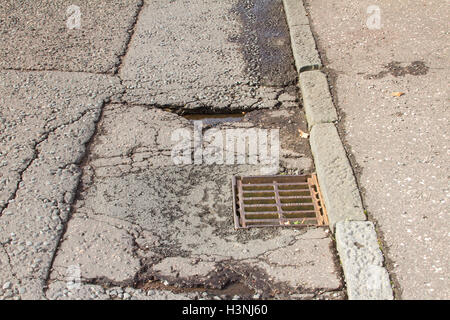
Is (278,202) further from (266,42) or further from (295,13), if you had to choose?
(295,13)

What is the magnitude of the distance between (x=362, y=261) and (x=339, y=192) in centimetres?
58

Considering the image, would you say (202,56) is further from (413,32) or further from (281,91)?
(413,32)

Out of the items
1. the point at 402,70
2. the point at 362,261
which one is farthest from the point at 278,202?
the point at 402,70

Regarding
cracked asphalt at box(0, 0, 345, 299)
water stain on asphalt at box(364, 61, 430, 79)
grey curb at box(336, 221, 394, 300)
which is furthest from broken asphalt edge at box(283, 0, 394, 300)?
water stain on asphalt at box(364, 61, 430, 79)

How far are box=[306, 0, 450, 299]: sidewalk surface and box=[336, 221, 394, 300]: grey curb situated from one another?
0.06 meters

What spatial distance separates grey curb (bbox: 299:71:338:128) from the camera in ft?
13.1

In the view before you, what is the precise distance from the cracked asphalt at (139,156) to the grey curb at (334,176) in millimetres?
140

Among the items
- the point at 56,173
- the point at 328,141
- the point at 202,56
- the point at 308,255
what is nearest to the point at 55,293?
the point at 56,173

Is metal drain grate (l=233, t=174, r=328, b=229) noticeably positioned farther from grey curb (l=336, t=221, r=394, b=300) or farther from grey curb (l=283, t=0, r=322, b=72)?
grey curb (l=283, t=0, r=322, b=72)

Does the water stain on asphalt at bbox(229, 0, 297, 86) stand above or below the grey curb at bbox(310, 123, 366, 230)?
above

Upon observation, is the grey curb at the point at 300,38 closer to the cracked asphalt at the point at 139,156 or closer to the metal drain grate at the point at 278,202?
the cracked asphalt at the point at 139,156

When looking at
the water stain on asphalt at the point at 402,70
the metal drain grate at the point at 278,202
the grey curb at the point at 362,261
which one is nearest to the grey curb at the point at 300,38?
the water stain on asphalt at the point at 402,70

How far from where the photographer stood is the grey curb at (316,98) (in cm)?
399

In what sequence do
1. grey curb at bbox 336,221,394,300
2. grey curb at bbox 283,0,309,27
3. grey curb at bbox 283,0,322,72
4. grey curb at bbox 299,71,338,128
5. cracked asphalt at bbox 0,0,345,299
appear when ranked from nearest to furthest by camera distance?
grey curb at bbox 336,221,394,300, cracked asphalt at bbox 0,0,345,299, grey curb at bbox 299,71,338,128, grey curb at bbox 283,0,322,72, grey curb at bbox 283,0,309,27
